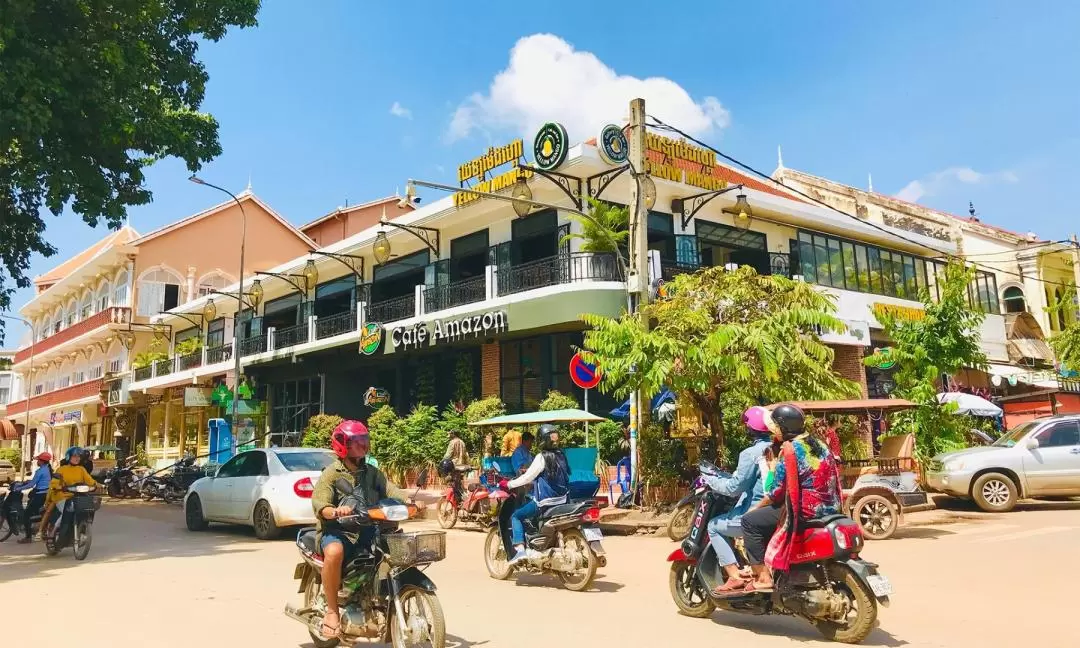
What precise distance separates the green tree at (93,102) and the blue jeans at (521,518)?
9.56 metres

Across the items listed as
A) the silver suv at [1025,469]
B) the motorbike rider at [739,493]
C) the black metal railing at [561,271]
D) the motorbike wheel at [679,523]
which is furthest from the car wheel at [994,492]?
the motorbike rider at [739,493]

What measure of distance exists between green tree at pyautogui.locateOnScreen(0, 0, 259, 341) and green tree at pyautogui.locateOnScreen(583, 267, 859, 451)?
356 inches

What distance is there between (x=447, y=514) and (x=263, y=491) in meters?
3.57

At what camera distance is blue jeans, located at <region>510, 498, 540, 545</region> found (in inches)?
→ 320

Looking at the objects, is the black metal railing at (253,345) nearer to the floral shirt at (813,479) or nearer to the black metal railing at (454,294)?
the black metal railing at (454,294)

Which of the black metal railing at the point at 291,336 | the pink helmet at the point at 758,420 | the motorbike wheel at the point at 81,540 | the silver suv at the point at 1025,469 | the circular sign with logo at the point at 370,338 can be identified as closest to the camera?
the pink helmet at the point at 758,420

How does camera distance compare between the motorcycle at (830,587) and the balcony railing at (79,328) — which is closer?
the motorcycle at (830,587)

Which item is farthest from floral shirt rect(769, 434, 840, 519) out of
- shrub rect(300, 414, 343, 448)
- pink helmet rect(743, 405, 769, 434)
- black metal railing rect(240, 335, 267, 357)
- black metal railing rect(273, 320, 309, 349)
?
black metal railing rect(240, 335, 267, 357)

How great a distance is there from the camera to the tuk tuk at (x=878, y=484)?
1152 cm

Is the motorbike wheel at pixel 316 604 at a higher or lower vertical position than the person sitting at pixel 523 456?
lower

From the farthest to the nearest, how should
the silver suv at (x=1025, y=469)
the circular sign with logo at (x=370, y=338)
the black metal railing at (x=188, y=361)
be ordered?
the black metal railing at (x=188, y=361)
the circular sign with logo at (x=370, y=338)
the silver suv at (x=1025, y=469)

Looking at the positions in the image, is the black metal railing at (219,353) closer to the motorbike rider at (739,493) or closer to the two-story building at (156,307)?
the two-story building at (156,307)

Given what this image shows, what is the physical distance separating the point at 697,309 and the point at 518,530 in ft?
20.6

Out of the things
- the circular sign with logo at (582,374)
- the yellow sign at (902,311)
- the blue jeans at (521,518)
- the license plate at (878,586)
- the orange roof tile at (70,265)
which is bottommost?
the license plate at (878,586)
